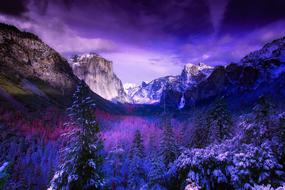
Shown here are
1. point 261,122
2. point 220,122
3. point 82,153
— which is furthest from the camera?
point 220,122

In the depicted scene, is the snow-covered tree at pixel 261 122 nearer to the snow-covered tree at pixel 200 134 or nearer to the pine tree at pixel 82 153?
the pine tree at pixel 82 153

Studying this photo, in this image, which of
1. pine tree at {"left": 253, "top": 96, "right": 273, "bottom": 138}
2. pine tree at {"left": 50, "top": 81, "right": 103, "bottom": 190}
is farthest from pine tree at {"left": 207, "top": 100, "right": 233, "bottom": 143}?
pine tree at {"left": 253, "top": 96, "right": 273, "bottom": 138}

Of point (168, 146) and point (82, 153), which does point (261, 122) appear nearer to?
point (82, 153)

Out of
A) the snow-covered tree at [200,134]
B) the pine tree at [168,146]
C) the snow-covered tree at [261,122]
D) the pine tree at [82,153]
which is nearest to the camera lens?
the snow-covered tree at [261,122]

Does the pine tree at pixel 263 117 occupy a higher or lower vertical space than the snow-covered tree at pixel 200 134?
higher

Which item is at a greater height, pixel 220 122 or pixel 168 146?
pixel 220 122

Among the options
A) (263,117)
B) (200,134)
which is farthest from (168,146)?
(263,117)

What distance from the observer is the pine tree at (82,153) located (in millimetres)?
17703

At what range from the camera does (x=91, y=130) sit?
18.4m

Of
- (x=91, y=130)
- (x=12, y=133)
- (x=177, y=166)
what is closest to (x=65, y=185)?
(x=91, y=130)

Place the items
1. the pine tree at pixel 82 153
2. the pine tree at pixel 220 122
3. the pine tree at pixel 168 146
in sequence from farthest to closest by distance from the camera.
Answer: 1. the pine tree at pixel 168 146
2. the pine tree at pixel 220 122
3. the pine tree at pixel 82 153

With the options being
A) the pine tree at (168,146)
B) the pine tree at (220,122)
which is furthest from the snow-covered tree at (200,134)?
the pine tree at (220,122)

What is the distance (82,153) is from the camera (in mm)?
18062

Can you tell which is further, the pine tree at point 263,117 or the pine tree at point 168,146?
the pine tree at point 168,146
